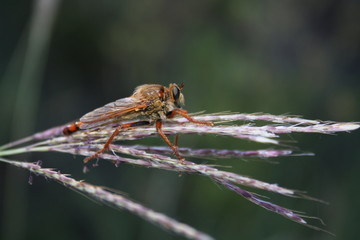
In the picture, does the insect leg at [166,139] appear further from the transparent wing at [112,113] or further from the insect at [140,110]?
the transparent wing at [112,113]

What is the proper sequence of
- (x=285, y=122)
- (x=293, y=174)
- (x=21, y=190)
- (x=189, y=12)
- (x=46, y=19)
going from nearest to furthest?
1. (x=285, y=122)
2. (x=46, y=19)
3. (x=293, y=174)
4. (x=21, y=190)
5. (x=189, y=12)

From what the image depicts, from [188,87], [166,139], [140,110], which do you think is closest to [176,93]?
[140,110]

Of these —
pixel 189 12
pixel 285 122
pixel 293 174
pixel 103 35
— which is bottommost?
pixel 293 174

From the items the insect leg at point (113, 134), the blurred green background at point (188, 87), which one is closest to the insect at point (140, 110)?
the insect leg at point (113, 134)

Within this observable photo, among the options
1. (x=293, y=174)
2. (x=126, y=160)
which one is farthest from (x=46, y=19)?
(x=293, y=174)

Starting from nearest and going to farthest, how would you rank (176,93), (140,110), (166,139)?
(166,139), (140,110), (176,93)

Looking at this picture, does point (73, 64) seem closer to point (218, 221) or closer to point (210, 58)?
point (210, 58)

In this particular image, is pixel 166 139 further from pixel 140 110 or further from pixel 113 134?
pixel 140 110
